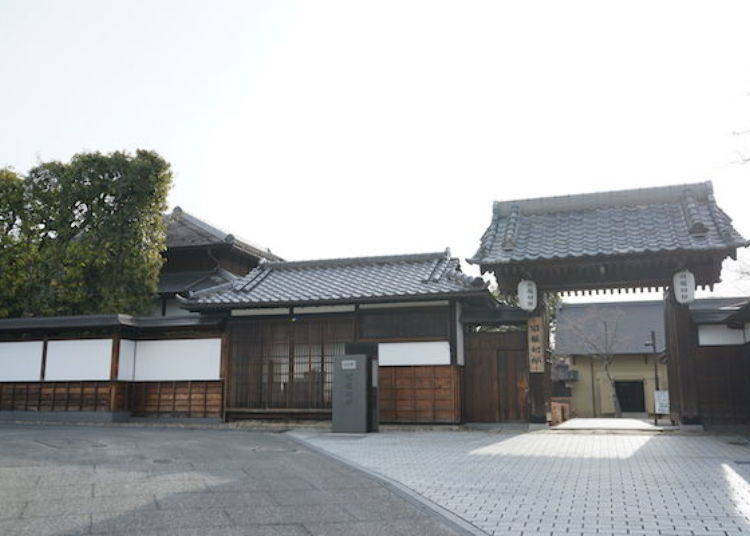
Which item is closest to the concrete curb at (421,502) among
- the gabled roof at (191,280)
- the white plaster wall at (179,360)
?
the white plaster wall at (179,360)

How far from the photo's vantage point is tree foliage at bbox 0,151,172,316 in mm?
22203

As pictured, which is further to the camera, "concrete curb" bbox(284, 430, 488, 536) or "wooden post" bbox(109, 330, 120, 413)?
"wooden post" bbox(109, 330, 120, 413)

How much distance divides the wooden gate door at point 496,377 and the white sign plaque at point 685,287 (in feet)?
12.2

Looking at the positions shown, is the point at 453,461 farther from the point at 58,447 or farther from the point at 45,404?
the point at 45,404

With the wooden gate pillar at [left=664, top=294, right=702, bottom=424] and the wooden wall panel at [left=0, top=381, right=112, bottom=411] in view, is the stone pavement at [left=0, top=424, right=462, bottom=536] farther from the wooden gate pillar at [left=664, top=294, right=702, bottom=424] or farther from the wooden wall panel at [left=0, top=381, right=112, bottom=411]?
the wooden gate pillar at [left=664, top=294, right=702, bottom=424]

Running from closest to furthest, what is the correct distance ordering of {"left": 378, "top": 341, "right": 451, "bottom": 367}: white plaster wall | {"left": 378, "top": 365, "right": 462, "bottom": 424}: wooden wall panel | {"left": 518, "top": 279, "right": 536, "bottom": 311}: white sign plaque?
{"left": 518, "top": 279, "right": 536, "bottom": 311}: white sign plaque, {"left": 378, "top": 365, "right": 462, "bottom": 424}: wooden wall panel, {"left": 378, "top": 341, "right": 451, "bottom": 367}: white plaster wall

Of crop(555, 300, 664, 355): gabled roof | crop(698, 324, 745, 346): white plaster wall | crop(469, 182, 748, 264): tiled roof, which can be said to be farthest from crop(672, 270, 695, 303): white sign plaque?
crop(555, 300, 664, 355): gabled roof

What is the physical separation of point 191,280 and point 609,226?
1603cm

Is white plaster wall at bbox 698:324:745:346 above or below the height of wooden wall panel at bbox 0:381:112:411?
above

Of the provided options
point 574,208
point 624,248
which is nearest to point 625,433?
point 624,248

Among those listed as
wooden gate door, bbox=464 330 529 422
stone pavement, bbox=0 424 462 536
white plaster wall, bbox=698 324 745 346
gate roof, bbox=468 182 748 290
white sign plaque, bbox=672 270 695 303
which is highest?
→ gate roof, bbox=468 182 748 290

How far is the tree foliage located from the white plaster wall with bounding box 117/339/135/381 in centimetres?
344

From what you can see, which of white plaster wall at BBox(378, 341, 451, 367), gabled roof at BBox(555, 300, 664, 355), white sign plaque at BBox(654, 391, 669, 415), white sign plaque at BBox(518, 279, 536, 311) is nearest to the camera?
white sign plaque at BBox(518, 279, 536, 311)

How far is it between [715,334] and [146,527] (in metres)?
13.8
